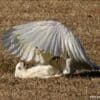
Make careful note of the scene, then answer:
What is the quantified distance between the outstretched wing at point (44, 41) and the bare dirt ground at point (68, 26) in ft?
0.87

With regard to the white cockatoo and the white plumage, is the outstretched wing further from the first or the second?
the white plumage

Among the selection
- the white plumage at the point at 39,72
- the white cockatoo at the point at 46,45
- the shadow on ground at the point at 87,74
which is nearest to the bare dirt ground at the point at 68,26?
the shadow on ground at the point at 87,74

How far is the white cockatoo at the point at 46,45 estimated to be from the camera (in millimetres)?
7230

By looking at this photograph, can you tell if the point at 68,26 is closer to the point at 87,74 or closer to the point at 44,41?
the point at 87,74

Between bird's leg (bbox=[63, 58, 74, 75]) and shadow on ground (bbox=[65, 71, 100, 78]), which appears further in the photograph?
shadow on ground (bbox=[65, 71, 100, 78])

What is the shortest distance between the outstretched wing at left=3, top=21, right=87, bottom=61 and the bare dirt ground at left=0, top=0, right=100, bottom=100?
0.87 ft

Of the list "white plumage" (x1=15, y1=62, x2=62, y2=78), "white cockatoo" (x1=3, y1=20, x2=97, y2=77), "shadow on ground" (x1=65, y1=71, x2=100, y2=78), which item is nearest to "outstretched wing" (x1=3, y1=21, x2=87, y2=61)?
"white cockatoo" (x1=3, y1=20, x2=97, y2=77)

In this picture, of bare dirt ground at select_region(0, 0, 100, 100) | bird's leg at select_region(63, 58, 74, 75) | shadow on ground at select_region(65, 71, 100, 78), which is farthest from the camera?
shadow on ground at select_region(65, 71, 100, 78)

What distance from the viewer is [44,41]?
730 centimetres

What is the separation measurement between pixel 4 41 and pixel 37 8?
507 cm

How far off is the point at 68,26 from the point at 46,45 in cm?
345

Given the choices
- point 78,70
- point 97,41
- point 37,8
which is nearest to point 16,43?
point 78,70

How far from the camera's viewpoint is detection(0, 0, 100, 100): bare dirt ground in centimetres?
661

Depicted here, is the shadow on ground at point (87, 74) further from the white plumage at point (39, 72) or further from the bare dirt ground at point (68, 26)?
the white plumage at point (39, 72)
